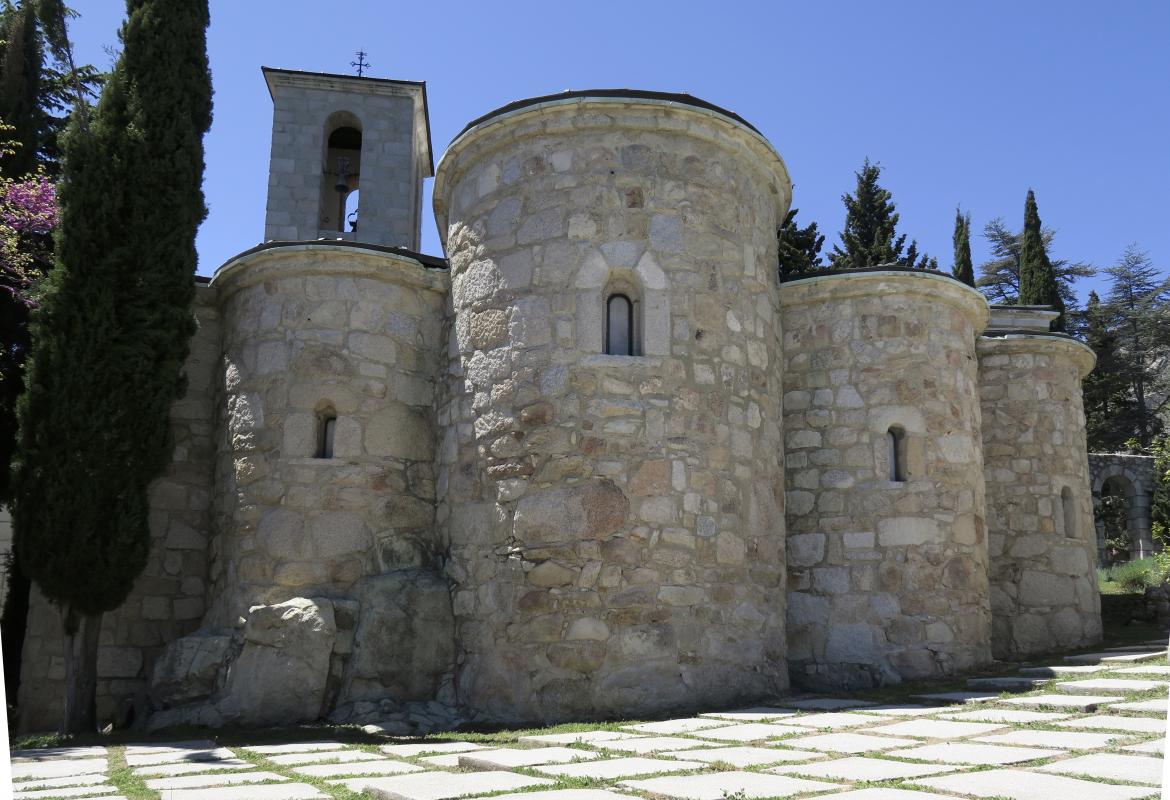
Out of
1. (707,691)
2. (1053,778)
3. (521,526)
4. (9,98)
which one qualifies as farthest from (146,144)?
(1053,778)

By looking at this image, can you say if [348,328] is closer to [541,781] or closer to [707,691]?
[707,691]

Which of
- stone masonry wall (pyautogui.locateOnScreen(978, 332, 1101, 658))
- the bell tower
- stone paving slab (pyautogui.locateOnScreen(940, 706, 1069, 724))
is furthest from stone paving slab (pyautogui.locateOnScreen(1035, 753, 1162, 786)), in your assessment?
the bell tower

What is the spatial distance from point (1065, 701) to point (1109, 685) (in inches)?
30.2

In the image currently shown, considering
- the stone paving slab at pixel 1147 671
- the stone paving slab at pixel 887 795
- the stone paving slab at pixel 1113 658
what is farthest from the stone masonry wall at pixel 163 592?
the stone paving slab at pixel 1113 658

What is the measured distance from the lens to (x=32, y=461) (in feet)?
28.3

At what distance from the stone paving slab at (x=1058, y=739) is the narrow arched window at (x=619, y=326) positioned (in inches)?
171

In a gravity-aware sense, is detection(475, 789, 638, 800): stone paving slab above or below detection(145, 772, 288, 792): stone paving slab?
above

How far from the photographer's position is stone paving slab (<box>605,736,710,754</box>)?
564 cm

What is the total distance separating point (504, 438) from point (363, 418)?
1.67 meters

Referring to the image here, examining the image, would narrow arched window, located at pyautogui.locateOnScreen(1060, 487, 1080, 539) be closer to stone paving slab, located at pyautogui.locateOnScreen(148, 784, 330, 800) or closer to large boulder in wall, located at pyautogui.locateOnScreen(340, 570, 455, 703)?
large boulder in wall, located at pyautogui.locateOnScreen(340, 570, 455, 703)

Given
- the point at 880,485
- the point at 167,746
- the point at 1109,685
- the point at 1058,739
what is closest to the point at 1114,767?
the point at 1058,739

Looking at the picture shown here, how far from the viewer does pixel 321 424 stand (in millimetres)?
9289

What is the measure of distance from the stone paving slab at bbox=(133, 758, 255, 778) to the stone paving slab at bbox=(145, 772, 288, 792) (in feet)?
0.68

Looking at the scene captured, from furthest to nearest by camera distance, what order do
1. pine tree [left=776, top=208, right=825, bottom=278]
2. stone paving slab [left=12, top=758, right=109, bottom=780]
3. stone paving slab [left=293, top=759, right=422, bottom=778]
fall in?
pine tree [left=776, top=208, right=825, bottom=278], stone paving slab [left=12, top=758, right=109, bottom=780], stone paving slab [left=293, top=759, right=422, bottom=778]
